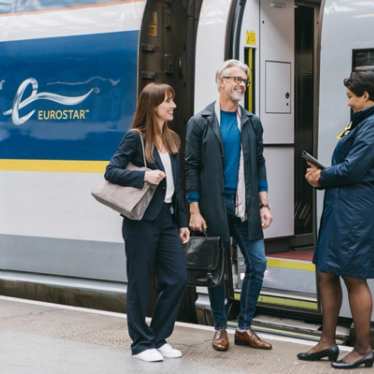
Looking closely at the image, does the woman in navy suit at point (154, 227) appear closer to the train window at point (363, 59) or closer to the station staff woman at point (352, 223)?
the station staff woman at point (352, 223)

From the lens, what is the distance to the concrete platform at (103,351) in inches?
213

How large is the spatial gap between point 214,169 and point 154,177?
0.50m

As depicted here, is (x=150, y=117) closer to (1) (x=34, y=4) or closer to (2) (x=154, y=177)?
Result: (2) (x=154, y=177)

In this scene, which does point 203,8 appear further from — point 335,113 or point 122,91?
point 335,113

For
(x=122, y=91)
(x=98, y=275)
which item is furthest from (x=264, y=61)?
(x=98, y=275)

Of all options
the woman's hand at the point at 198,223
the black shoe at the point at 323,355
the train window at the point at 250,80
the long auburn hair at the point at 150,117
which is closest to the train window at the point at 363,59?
the train window at the point at 250,80

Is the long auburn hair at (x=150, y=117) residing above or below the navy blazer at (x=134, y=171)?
above

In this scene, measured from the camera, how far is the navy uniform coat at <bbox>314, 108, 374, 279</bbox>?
16.9ft

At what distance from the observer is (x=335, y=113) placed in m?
5.96

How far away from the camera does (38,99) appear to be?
24.8 ft

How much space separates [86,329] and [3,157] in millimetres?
2075

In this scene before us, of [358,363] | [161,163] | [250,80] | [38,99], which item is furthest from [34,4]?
[358,363]

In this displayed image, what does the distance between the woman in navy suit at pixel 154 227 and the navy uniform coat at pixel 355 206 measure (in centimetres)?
93

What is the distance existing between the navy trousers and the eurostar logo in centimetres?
202
